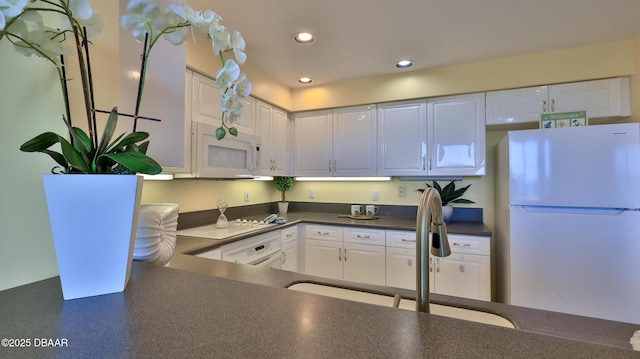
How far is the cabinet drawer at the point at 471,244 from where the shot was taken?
2203 mm

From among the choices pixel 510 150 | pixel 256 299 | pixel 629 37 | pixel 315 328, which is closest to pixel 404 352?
pixel 315 328

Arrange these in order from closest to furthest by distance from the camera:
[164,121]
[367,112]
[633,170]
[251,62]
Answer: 1. [164,121]
2. [633,170]
3. [251,62]
4. [367,112]

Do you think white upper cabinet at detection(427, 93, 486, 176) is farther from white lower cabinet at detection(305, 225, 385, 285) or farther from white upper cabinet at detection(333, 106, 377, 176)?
white lower cabinet at detection(305, 225, 385, 285)

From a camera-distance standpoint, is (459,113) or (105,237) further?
(459,113)

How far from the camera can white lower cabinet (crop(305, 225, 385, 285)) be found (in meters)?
2.55

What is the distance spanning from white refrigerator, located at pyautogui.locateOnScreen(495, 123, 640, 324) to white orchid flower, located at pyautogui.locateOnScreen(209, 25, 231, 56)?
2.14 meters

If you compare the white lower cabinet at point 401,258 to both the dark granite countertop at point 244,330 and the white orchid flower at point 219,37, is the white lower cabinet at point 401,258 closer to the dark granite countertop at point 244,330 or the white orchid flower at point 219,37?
the dark granite countertop at point 244,330

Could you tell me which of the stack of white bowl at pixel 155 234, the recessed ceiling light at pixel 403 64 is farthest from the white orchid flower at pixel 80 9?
the recessed ceiling light at pixel 403 64

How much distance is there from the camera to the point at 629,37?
1996mm

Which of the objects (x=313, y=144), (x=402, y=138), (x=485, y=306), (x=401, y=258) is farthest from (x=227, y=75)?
(x=313, y=144)

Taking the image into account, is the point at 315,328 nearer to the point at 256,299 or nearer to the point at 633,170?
the point at 256,299

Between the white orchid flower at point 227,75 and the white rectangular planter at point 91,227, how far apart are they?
28 centimetres

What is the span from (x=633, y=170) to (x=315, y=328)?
2326 mm

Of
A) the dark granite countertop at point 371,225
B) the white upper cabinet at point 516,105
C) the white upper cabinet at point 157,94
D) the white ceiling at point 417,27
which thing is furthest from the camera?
the white upper cabinet at point 516,105
